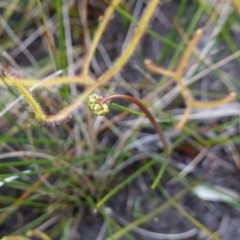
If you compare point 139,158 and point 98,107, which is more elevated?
point 98,107

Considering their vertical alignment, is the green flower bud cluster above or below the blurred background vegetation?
above

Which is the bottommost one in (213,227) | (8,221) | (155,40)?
(213,227)

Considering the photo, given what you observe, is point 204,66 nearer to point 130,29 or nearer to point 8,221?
point 130,29

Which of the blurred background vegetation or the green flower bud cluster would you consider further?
the blurred background vegetation

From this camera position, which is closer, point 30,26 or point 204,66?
point 204,66

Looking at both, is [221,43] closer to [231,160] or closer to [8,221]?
[231,160]

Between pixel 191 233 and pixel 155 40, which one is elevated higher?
pixel 155 40

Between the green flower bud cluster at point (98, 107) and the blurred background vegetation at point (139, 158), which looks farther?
the blurred background vegetation at point (139, 158)

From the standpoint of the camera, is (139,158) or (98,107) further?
(139,158)

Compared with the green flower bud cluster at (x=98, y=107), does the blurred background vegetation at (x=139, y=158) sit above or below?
below

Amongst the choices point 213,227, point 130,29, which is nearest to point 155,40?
point 130,29
